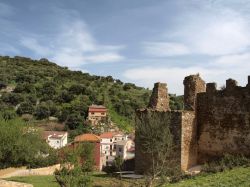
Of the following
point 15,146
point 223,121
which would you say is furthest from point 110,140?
point 223,121

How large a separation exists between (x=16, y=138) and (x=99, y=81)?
252ft

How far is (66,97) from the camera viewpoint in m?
92.2

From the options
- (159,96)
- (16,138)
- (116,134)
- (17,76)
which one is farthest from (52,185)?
(17,76)

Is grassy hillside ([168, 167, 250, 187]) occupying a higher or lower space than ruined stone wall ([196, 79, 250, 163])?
lower

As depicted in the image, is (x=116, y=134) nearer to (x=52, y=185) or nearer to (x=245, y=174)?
(x=52, y=185)

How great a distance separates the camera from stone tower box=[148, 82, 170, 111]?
22.6 m

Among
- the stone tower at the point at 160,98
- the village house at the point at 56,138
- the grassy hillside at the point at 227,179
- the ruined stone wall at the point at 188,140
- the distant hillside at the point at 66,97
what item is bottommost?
the village house at the point at 56,138

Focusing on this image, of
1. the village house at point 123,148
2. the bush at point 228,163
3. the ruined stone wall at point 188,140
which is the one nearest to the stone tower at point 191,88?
the ruined stone wall at point 188,140

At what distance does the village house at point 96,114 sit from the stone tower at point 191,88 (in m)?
62.9

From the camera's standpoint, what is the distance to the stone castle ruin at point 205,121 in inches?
807

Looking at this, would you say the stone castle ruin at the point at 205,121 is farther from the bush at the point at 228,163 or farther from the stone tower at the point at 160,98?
the bush at the point at 228,163

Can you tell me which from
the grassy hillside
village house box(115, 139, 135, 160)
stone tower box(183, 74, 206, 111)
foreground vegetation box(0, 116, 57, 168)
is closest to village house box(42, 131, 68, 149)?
village house box(115, 139, 135, 160)

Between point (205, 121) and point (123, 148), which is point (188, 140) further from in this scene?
point (123, 148)

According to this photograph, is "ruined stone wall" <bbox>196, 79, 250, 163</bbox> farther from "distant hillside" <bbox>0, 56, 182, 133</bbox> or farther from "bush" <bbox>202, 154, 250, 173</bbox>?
"distant hillside" <bbox>0, 56, 182, 133</bbox>
